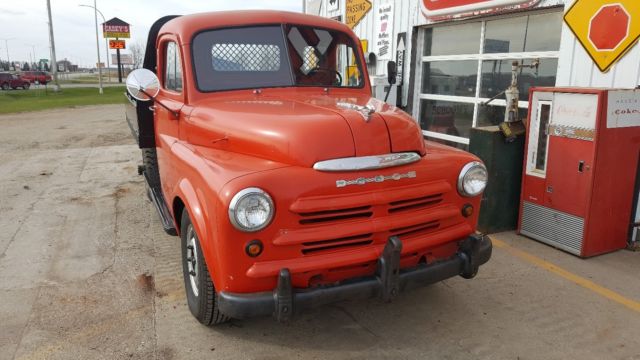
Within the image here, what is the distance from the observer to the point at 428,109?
327 inches

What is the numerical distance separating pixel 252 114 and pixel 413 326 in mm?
1765

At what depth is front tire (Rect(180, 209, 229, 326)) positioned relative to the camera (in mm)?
3000

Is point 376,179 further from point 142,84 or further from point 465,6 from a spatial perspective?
point 465,6

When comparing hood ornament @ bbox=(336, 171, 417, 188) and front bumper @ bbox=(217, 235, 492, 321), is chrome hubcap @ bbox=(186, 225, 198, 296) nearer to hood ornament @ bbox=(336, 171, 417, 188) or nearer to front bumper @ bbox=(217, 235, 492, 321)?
front bumper @ bbox=(217, 235, 492, 321)

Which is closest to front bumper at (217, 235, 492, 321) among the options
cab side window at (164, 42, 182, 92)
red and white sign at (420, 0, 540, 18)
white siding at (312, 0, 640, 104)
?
cab side window at (164, 42, 182, 92)

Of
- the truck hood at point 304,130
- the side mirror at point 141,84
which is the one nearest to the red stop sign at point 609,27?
the truck hood at point 304,130

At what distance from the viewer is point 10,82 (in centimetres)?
3997

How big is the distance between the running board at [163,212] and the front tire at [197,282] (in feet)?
1.91

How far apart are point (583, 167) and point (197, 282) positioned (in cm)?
343

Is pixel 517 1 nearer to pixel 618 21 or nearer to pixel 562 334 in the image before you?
Result: pixel 618 21

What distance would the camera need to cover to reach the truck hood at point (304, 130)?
2.74 m

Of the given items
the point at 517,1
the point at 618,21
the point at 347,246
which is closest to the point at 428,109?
the point at 517,1

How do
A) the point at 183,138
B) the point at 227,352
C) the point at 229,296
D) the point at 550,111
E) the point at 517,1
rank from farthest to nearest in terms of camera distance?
the point at 517,1 → the point at 550,111 → the point at 183,138 → the point at 227,352 → the point at 229,296

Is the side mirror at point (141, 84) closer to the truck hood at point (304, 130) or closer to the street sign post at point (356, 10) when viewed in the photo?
the truck hood at point (304, 130)
